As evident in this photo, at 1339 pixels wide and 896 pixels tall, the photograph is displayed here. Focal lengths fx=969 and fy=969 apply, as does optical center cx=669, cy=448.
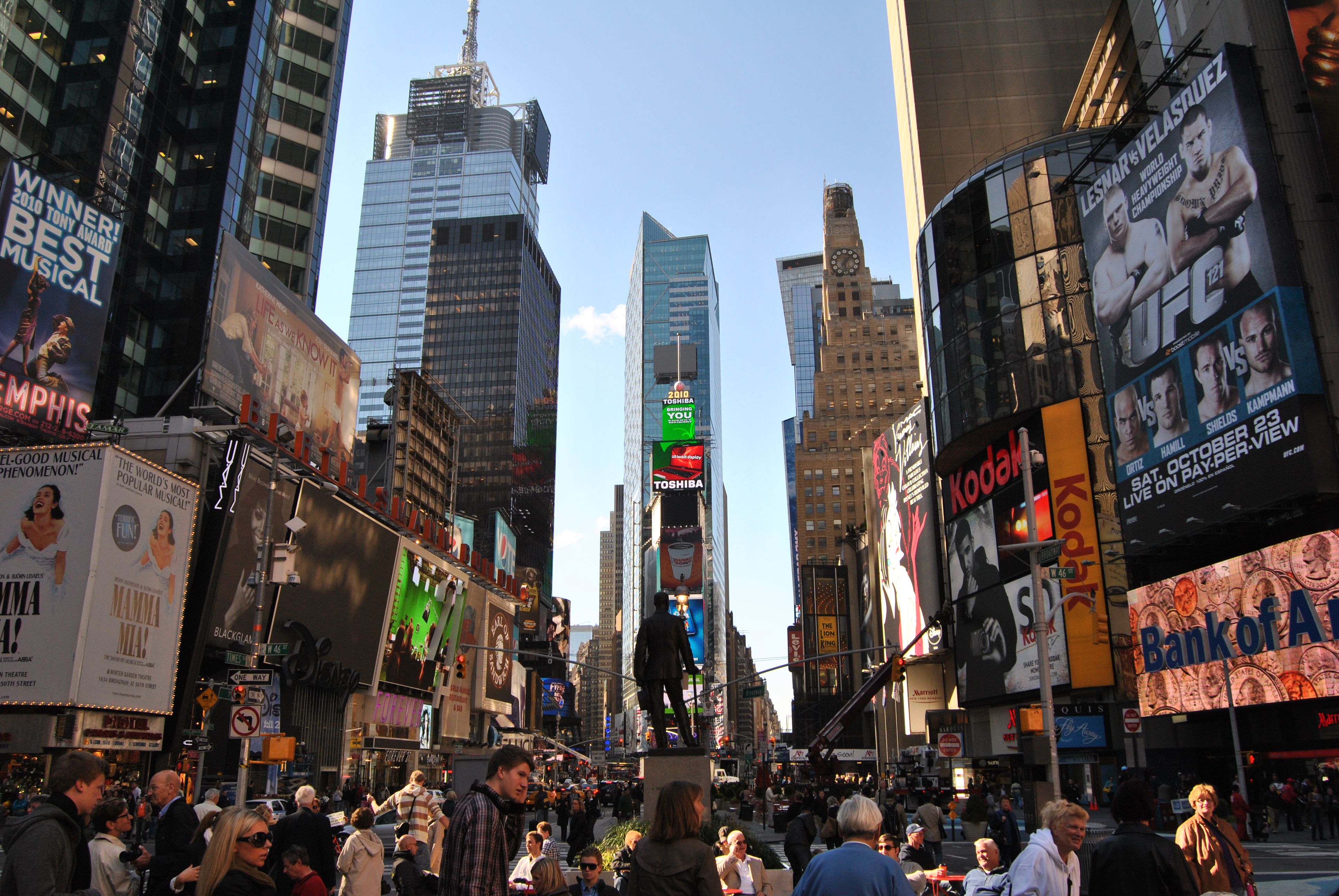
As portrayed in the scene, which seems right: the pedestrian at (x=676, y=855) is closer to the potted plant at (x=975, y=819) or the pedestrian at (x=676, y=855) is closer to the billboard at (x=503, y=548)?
the potted plant at (x=975, y=819)

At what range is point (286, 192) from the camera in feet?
247

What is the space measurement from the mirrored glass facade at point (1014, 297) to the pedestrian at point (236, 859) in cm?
4710

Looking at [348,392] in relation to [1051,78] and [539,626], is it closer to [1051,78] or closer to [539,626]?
[1051,78]

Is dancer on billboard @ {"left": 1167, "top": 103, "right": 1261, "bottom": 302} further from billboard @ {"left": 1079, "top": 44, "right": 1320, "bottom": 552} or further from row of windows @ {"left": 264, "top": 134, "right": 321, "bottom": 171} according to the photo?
row of windows @ {"left": 264, "top": 134, "right": 321, "bottom": 171}

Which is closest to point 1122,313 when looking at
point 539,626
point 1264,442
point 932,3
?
point 1264,442

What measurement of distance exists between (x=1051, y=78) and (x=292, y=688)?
68.8m

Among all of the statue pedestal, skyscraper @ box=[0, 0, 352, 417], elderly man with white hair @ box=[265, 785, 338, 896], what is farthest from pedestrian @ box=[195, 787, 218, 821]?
skyscraper @ box=[0, 0, 352, 417]

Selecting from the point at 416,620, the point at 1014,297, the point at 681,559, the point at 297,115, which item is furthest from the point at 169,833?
the point at 681,559

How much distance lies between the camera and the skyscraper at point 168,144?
53.0 metres

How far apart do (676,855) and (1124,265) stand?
135 feet

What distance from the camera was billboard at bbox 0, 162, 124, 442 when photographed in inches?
1377

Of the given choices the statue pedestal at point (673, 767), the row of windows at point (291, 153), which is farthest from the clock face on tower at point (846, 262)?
the statue pedestal at point (673, 767)

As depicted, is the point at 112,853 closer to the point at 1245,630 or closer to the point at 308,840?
the point at 308,840

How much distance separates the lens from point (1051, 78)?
247 feet
